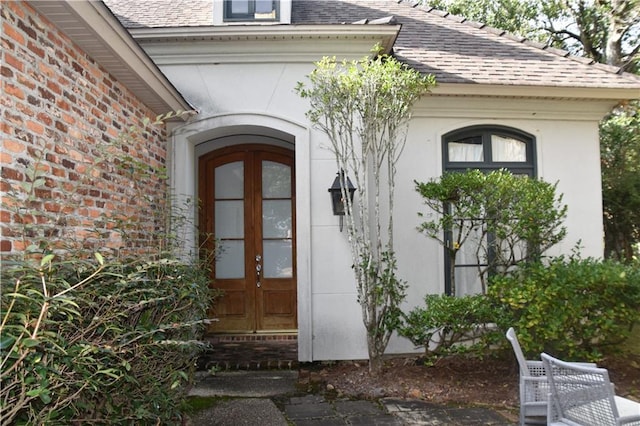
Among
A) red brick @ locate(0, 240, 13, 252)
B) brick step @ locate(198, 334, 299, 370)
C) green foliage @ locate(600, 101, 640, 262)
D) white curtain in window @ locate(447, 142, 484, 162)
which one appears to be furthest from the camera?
green foliage @ locate(600, 101, 640, 262)

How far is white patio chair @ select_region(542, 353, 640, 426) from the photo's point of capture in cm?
254

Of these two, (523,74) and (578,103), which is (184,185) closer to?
(523,74)

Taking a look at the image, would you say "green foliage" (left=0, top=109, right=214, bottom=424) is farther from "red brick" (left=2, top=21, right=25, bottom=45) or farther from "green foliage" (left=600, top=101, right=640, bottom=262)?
A: "green foliage" (left=600, top=101, right=640, bottom=262)

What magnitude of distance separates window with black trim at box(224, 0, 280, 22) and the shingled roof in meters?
0.34

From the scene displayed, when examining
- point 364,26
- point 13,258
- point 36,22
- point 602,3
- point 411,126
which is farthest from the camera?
point 602,3

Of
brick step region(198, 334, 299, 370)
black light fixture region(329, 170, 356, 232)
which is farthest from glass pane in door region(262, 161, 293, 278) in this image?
black light fixture region(329, 170, 356, 232)

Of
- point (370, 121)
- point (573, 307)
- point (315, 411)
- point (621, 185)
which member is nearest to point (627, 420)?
point (573, 307)

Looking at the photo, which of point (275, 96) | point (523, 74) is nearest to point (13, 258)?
point (275, 96)

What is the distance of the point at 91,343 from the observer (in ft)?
7.81

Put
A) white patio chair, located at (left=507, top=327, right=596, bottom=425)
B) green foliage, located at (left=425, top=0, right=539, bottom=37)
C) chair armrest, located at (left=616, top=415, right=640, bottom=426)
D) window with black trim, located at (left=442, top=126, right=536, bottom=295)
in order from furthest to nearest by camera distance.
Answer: green foliage, located at (left=425, top=0, right=539, bottom=37) < window with black trim, located at (left=442, top=126, right=536, bottom=295) < white patio chair, located at (left=507, top=327, right=596, bottom=425) < chair armrest, located at (left=616, top=415, right=640, bottom=426)

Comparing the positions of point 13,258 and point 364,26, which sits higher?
point 364,26

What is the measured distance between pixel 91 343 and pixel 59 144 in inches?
67.4

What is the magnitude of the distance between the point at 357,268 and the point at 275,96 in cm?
246

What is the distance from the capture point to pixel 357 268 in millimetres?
5012
